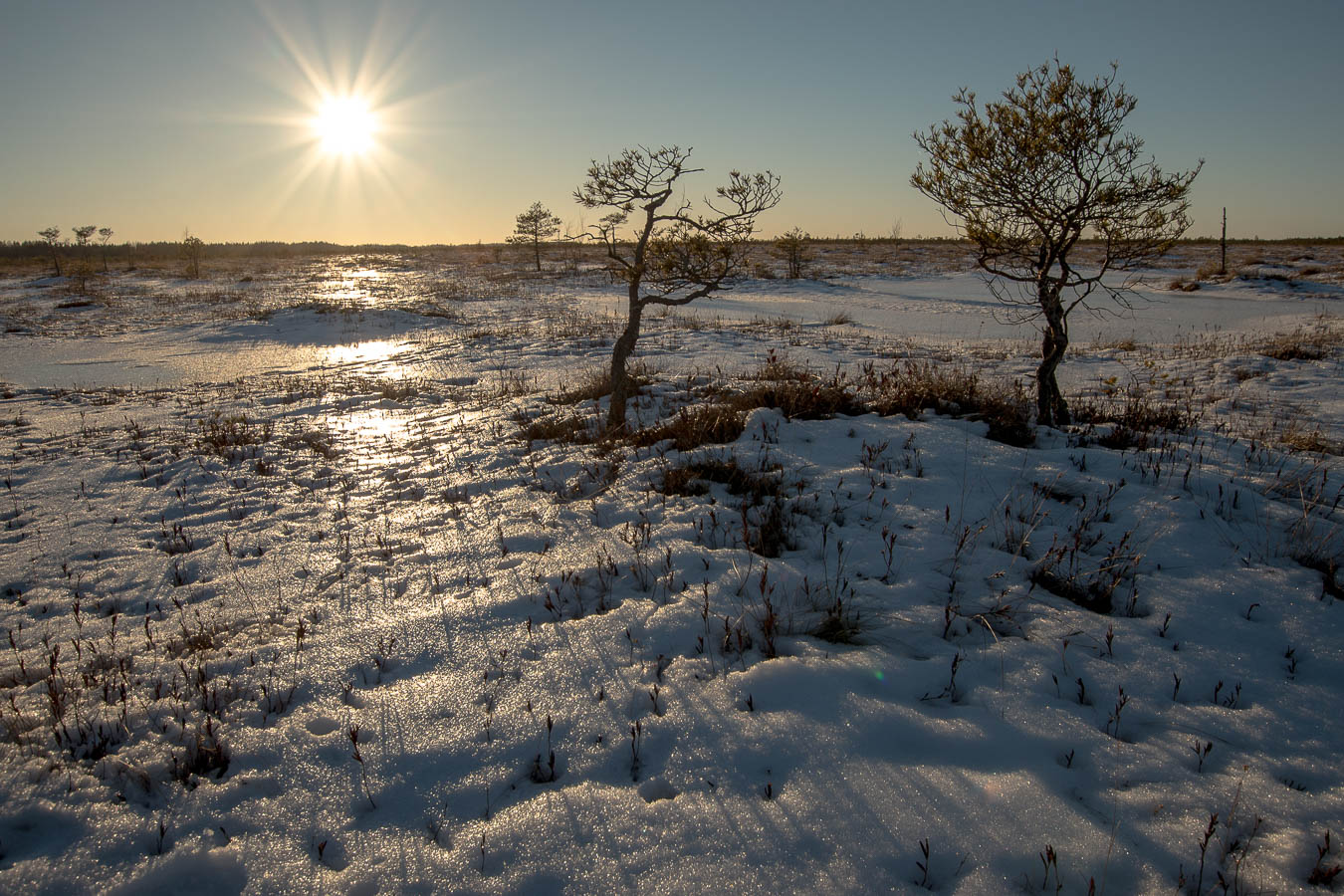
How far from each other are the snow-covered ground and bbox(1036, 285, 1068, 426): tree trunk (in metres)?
0.53

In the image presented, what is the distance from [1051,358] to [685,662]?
17.8 ft

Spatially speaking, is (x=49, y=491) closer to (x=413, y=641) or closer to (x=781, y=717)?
(x=413, y=641)

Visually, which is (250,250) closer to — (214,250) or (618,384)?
(214,250)

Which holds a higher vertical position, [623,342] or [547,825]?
[623,342]

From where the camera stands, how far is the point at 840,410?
7281mm

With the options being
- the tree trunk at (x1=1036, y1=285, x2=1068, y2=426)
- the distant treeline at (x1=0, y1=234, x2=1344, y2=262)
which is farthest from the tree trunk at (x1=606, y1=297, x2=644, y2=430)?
the distant treeline at (x1=0, y1=234, x2=1344, y2=262)

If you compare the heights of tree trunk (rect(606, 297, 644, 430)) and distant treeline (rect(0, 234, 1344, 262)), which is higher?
distant treeline (rect(0, 234, 1344, 262))

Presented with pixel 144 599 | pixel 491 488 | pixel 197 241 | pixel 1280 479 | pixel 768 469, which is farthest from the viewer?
pixel 197 241

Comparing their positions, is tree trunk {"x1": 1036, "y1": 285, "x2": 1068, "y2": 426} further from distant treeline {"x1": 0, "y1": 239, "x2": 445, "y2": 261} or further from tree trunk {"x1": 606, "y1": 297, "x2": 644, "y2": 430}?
distant treeline {"x1": 0, "y1": 239, "x2": 445, "y2": 261}

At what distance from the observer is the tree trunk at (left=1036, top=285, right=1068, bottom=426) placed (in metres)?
6.28

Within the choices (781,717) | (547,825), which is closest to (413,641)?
(547,825)

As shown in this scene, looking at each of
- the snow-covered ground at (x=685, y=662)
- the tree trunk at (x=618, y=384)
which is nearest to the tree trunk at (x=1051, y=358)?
the snow-covered ground at (x=685, y=662)

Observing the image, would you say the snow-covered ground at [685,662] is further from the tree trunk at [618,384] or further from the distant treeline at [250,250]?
the distant treeline at [250,250]

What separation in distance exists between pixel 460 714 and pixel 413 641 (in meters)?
0.79
